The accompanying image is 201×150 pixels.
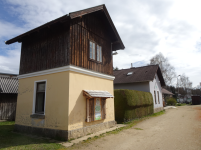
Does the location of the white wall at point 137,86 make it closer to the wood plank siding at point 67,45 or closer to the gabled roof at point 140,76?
the gabled roof at point 140,76

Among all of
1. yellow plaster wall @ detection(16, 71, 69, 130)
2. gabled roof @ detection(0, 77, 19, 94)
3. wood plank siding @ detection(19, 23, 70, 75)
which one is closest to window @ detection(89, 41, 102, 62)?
wood plank siding @ detection(19, 23, 70, 75)

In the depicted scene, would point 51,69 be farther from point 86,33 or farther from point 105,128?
point 105,128

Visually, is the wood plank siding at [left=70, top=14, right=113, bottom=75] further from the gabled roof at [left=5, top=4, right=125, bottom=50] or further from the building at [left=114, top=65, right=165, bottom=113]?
the building at [left=114, top=65, right=165, bottom=113]

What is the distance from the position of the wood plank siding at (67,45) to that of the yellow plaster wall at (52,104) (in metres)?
0.73

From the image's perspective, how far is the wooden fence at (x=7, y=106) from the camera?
14.3 m

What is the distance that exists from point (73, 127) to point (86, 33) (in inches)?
214

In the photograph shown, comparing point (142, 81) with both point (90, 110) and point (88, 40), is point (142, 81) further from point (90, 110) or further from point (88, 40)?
point (90, 110)

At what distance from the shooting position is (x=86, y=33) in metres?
9.30

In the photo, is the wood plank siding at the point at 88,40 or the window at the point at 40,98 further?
the window at the point at 40,98

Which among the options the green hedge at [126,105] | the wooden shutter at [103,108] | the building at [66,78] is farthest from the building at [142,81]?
the wooden shutter at [103,108]

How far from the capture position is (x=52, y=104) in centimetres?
789

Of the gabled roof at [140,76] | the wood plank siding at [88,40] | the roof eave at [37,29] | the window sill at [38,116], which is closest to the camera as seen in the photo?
the roof eave at [37,29]

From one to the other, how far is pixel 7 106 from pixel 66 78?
407 inches

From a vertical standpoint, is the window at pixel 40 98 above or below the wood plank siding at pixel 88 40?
below
